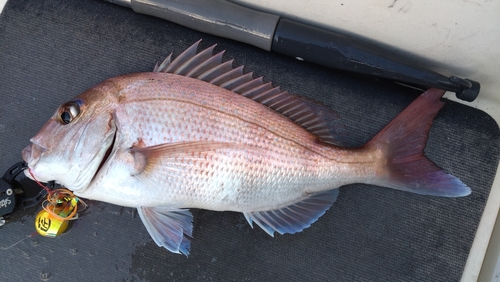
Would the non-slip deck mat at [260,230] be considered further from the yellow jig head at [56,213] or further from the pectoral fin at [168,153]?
the pectoral fin at [168,153]

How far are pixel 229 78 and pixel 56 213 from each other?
0.94 metres

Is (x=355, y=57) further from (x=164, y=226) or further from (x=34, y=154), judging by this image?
(x=34, y=154)

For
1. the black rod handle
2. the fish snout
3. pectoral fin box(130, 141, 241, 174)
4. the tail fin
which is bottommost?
the fish snout

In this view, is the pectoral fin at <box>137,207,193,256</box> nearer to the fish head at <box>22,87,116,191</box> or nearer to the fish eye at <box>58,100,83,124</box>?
the fish head at <box>22,87,116,191</box>

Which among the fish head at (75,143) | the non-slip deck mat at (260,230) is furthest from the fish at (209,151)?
the non-slip deck mat at (260,230)

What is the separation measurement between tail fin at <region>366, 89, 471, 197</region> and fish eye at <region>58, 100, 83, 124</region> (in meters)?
1.13

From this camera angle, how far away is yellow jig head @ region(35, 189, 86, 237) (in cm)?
156

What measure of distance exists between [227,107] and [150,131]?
11.7 inches

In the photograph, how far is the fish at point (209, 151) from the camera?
1.31 m

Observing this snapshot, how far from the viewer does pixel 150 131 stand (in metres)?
1.32

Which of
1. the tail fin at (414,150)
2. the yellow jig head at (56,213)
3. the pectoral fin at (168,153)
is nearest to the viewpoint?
the pectoral fin at (168,153)

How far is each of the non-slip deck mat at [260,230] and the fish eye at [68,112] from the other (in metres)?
0.39

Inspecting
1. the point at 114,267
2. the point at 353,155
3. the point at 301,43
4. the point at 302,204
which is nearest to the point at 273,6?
the point at 301,43

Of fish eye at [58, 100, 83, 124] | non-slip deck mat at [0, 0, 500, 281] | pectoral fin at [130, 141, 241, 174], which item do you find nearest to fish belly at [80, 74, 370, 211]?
pectoral fin at [130, 141, 241, 174]
